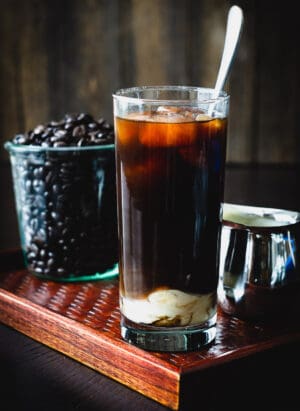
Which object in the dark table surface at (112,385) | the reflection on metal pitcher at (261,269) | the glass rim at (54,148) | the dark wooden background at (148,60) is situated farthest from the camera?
the dark wooden background at (148,60)

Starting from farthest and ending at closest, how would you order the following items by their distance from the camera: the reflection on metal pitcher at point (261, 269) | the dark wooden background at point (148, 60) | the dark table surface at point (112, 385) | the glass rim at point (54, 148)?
1. the dark wooden background at point (148, 60)
2. the glass rim at point (54, 148)
3. the reflection on metal pitcher at point (261, 269)
4. the dark table surface at point (112, 385)

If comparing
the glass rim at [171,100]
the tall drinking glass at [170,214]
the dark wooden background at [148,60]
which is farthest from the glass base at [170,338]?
the dark wooden background at [148,60]

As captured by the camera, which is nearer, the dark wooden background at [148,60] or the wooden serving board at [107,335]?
the wooden serving board at [107,335]

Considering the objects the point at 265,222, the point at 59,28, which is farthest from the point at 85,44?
the point at 265,222

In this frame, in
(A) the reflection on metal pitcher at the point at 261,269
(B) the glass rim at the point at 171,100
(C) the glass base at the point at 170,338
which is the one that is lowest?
(C) the glass base at the point at 170,338

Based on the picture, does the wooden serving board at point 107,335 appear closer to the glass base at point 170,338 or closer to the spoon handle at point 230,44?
the glass base at point 170,338

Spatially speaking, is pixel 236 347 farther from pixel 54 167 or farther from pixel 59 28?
pixel 59 28
